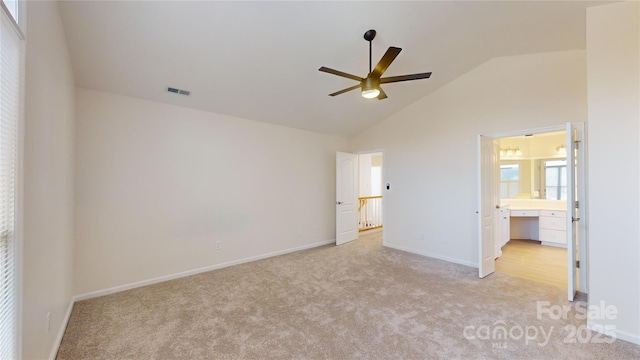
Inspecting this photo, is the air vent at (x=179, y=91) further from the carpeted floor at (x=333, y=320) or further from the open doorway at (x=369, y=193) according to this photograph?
the open doorway at (x=369, y=193)

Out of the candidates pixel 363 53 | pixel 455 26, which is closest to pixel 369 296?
pixel 363 53

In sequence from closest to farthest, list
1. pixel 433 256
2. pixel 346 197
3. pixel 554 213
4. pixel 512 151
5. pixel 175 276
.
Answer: pixel 175 276, pixel 433 256, pixel 554 213, pixel 346 197, pixel 512 151

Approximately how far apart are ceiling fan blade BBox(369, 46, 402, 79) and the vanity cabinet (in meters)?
5.27

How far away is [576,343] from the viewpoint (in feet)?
7.32

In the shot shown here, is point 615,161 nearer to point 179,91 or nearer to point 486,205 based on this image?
point 486,205

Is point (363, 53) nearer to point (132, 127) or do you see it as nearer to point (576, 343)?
point (132, 127)

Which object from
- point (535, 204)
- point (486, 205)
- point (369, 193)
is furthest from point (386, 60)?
point (369, 193)

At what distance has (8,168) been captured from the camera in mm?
1356

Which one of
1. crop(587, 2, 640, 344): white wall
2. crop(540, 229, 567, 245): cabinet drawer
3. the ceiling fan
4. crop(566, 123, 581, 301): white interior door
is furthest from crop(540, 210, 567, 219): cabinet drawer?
the ceiling fan

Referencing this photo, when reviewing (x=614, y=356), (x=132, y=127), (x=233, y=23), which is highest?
(x=233, y=23)

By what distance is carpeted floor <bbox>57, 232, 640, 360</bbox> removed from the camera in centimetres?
214

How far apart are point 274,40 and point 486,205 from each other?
3.69 meters

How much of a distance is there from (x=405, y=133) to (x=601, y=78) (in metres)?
2.87

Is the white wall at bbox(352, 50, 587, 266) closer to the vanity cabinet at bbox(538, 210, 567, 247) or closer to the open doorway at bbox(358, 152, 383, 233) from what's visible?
the open doorway at bbox(358, 152, 383, 233)
